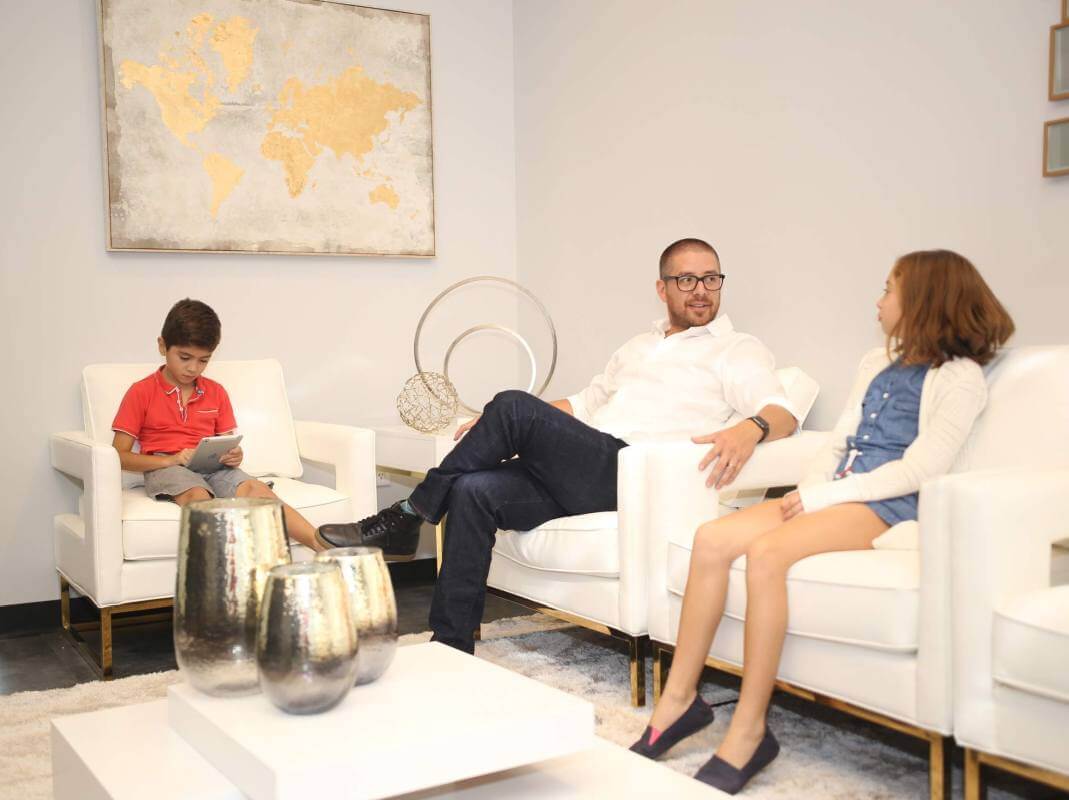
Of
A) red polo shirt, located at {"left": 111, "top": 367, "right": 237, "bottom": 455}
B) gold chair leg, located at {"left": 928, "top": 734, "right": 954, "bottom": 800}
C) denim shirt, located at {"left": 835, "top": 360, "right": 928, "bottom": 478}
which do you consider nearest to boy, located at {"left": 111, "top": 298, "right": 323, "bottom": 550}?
red polo shirt, located at {"left": 111, "top": 367, "right": 237, "bottom": 455}

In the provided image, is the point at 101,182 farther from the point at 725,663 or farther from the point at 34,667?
the point at 725,663

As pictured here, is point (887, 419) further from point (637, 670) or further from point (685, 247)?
point (685, 247)

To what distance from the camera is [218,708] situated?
1.53 m

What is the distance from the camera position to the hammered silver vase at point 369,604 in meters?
1.56

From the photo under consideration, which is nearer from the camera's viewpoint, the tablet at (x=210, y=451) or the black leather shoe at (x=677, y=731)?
the black leather shoe at (x=677, y=731)

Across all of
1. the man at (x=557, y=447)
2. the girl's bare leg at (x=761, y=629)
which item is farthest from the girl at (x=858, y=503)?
the man at (x=557, y=447)

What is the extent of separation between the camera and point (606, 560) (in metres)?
2.63

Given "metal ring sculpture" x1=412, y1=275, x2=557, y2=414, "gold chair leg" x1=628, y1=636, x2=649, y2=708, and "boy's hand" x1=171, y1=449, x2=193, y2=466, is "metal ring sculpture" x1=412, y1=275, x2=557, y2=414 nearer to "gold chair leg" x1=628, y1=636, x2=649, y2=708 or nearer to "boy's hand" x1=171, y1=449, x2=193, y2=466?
"boy's hand" x1=171, y1=449, x2=193, y2=466

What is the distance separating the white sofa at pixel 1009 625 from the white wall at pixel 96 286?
2901 millimetres

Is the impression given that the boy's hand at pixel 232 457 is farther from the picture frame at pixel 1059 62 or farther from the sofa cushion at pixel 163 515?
the picture frame at pixel 1059 62

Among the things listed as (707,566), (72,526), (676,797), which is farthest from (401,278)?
(676,797)

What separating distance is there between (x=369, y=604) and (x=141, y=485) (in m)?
2.17

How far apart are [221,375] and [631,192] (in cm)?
162

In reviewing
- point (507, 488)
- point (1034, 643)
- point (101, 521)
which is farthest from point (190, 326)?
point (1034, 643)
